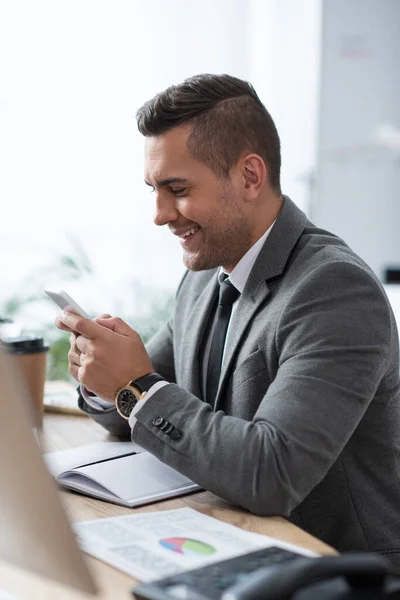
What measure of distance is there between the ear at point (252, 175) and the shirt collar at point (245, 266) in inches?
2.9

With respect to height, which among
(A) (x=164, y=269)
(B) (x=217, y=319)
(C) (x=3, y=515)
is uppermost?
(C) (x=3, y=515)

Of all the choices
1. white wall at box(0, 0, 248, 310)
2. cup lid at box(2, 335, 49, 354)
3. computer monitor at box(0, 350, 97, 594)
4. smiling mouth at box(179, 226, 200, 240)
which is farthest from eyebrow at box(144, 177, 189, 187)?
white wall at box(0, 0, 248, 310)

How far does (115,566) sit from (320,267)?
0.65 meters

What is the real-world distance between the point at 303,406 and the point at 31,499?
0.69 metres

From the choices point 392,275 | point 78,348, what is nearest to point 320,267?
point 78,348

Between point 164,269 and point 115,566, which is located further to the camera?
point 164,269

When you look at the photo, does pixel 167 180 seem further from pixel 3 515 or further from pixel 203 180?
pixel 3 515

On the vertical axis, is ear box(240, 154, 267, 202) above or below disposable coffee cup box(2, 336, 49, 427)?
above

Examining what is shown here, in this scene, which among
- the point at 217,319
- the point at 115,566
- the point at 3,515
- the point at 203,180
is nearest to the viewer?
the point at 3,515

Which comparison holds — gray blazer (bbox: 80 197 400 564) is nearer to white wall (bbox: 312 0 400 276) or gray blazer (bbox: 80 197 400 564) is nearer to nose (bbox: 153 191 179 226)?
nose (bbox: 153 191 179 226)

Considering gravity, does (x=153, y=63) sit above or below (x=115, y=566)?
above

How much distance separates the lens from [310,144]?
12.6 feet

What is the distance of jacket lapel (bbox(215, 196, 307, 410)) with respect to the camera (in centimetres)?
149

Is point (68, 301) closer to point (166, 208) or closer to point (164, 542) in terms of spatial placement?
point (166, 208)
